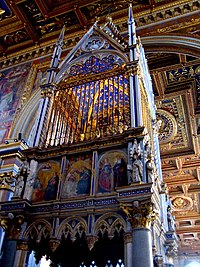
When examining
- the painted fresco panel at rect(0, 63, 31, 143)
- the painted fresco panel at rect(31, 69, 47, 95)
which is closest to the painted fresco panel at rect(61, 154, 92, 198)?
the painted fresco panel at rect(0, 63, 31, 143)

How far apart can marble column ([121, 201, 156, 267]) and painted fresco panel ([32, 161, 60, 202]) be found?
4.74 feet

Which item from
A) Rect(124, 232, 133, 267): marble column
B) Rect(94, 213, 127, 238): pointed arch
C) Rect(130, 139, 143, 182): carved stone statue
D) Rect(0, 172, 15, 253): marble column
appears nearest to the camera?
Rect(124, 232, 133, 267): marble column

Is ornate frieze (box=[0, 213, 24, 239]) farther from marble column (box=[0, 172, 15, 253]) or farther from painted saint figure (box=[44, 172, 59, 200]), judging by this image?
marble column (box=[0, 172, 15, 253])

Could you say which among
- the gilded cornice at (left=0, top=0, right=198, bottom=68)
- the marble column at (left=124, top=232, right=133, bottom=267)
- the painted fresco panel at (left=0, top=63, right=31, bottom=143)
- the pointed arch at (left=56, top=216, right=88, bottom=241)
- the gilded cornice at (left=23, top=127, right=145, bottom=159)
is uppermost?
the gilded cornice at (left=0, top=0, right=198, bottom=68)

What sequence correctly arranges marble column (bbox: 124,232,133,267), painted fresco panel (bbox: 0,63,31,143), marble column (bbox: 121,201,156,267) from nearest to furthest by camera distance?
1. marble column (bbox: 121,201,156,267)
2. marble column (bbox: 124,232,133,267)
3. painted fresco panel (bbox: 0,63,31,143)

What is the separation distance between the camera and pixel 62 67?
7.11 metres

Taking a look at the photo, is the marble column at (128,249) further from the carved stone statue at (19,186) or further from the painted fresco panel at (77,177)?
the carved stone statue at (19,186)

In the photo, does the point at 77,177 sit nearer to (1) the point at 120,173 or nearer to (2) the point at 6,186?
(1) the point at 120,173

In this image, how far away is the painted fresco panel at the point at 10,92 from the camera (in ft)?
31.7

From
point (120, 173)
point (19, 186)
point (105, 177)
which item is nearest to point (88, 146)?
point (105, 177)

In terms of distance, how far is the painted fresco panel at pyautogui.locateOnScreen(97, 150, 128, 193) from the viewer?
470cm

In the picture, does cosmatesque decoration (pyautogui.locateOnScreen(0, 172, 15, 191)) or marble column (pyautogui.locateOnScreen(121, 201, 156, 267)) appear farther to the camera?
cosmatesque decoration (pyautogui.locateOnScreen(0, 172, 15, 191))

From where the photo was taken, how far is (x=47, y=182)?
5.19 m

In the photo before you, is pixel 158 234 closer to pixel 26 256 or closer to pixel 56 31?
pixel 26 256
